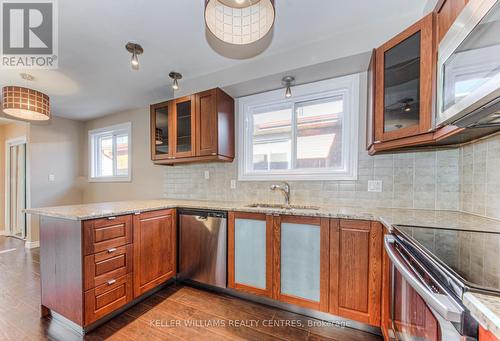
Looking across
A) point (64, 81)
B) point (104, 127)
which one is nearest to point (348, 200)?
point (64, 81)

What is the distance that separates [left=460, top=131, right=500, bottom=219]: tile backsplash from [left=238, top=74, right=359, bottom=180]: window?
2.57 feet

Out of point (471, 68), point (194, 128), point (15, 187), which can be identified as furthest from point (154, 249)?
point (15, 187)

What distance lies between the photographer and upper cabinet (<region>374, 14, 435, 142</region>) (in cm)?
131

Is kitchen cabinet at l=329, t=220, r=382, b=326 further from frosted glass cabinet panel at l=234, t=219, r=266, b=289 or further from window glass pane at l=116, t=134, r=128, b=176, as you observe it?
window glass pane at l=116, t=134, r=128, b=176

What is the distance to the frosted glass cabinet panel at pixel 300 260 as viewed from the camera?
66.0 inches

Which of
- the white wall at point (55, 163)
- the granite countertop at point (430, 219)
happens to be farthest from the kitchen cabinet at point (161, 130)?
the white wall at point (55, 163)

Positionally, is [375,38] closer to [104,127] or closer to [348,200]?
[348,200]

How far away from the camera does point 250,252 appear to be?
1.92 metres

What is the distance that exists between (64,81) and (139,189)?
1813mm

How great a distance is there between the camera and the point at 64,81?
2.62 meters

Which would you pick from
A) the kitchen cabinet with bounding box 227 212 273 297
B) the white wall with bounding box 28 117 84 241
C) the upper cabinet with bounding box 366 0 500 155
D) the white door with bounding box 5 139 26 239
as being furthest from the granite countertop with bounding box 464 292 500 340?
the white door with bounding box 5 139 26 239

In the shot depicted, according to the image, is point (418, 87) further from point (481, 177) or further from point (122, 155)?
point (122, 155)

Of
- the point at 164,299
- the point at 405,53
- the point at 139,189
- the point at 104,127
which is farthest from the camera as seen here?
the point at 104,127

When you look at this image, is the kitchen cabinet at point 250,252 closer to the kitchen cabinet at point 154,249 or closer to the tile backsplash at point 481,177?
the kitchen cabinet at point 154,249
